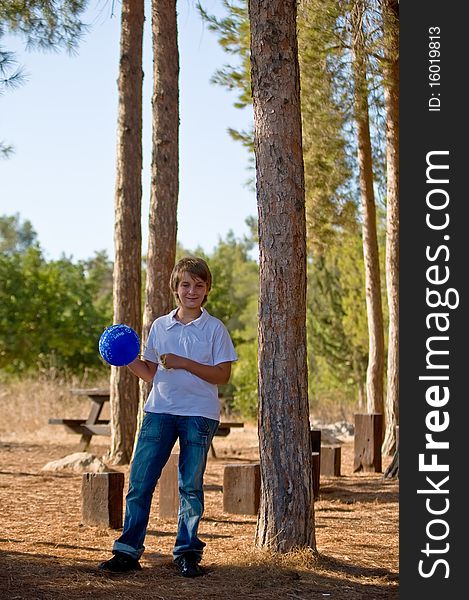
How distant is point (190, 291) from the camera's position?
202 inches

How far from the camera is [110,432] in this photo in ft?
37.5

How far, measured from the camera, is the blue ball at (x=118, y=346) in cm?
495

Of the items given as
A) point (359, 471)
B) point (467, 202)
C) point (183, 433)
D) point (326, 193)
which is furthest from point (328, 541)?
point (326, 193)

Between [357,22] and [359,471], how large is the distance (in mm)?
4688

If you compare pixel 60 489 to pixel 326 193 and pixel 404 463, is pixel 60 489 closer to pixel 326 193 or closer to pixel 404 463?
pixel 404 463

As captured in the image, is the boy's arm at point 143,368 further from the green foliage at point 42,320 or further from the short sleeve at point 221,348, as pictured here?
the green foliage at point 42,320

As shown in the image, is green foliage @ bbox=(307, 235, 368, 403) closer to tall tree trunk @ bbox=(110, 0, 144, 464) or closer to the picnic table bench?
the picnic table bench

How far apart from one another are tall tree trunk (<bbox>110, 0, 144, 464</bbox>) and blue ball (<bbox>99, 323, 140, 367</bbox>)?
5534mm

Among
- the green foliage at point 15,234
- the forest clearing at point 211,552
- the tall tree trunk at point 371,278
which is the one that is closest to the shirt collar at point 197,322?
the forest clearing at point 211,552

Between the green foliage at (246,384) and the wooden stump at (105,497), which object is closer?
the wooden stump at (105,497)

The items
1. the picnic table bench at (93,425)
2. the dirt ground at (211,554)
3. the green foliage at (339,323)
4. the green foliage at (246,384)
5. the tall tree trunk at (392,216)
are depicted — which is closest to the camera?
the dirt ground at (211,554)

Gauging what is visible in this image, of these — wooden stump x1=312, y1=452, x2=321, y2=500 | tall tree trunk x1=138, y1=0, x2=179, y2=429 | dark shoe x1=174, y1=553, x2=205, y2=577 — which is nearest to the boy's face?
dark shoe x1=174, y1=553, x2=205, y2=577

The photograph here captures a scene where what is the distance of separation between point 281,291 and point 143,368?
84 cm

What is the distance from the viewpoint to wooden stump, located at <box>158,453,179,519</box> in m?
7.14
